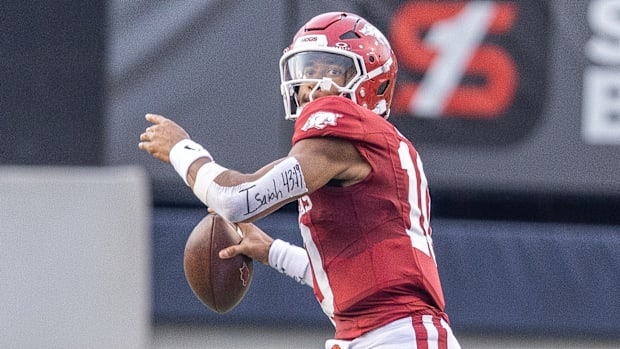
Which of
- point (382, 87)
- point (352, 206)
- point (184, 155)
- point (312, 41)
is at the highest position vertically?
point (312, 41)

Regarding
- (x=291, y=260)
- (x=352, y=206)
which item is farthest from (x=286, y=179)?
(x=291, y=260)

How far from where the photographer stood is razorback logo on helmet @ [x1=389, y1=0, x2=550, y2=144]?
6.54 meters

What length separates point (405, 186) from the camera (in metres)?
3.08

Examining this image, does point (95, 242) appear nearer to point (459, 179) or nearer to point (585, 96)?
point (459, 179)

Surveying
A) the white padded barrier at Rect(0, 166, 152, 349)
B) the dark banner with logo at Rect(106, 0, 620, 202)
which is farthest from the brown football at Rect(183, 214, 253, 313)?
the dark banner with logo at Rect(106, 0, 620, 202)

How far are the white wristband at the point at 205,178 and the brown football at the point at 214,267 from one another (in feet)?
1.50

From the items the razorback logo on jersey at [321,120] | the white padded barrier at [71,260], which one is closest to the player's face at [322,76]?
the razorback logo on jersey at [321,120]

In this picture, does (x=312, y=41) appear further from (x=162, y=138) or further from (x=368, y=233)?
(x=368, y=233)

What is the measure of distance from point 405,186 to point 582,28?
12.5 ft

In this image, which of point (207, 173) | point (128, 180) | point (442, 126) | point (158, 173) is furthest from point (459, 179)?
point (207, 173)

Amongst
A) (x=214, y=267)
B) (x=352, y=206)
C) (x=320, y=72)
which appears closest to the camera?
(x=352, y=206)

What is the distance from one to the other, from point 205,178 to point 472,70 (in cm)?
380

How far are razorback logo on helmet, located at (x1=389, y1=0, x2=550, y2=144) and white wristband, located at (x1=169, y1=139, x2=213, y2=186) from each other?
11.6 feet

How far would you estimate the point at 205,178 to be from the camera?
303cm
